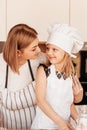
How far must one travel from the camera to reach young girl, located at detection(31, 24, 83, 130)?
4.51ft

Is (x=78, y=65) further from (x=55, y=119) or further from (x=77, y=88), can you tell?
(x=55, y=119)

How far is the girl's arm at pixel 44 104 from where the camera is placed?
4.28ft

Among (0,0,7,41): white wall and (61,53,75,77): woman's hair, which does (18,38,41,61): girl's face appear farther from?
(0,0,7,41): white wall

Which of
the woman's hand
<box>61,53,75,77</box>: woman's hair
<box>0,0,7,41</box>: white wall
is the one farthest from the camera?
<box>0,0,7,41</box>: white wall

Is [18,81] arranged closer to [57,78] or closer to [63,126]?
[57,78]

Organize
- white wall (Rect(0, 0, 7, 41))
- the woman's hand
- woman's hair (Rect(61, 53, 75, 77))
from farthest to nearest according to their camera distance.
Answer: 1. white wall (Rect(0, 0, 7, 41))
2. woman's hair (Rect(61, 53, 75, 77))
3. the woman's hand

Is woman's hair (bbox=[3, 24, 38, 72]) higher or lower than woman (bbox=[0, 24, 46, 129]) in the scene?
higher

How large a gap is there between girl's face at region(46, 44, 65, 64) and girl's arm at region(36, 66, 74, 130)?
68mm

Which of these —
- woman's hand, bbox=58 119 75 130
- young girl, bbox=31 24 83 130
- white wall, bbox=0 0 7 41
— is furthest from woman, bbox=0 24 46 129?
white wall, bbox=0 0 7 41

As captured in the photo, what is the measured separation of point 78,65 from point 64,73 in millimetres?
842

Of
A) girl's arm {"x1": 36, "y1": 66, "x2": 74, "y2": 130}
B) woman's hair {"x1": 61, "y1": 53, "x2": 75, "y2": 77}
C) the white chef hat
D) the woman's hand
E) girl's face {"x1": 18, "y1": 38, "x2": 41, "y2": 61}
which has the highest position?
the white chef hat

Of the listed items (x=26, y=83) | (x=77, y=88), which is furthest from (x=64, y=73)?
(x=26, y=83)

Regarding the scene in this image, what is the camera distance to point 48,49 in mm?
1380

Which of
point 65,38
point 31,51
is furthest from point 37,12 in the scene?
point 65,38
